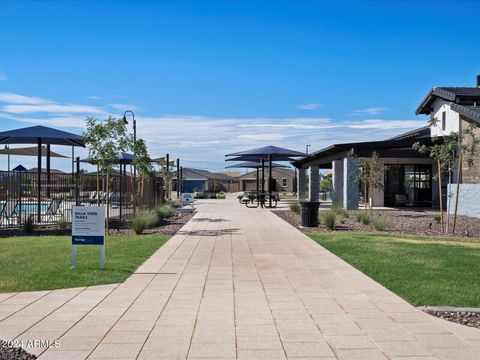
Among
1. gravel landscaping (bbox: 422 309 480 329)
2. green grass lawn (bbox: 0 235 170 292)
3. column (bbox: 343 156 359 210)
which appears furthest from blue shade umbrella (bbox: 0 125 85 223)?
column (bbox: 343 156 359 210)

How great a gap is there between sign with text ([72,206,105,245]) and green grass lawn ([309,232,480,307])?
458 cm

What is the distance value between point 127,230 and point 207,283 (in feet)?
29.3

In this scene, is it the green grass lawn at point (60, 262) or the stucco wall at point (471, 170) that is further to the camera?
the stucco wall at point (471, 170)

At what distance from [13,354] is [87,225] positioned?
4388mm

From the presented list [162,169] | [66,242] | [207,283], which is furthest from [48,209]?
[162,169]

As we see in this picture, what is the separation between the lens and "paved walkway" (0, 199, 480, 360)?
16.2 ft

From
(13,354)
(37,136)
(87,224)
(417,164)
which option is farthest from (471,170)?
(13,354)

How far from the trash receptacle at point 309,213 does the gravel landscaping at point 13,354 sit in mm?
13491

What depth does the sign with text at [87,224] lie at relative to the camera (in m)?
9.01

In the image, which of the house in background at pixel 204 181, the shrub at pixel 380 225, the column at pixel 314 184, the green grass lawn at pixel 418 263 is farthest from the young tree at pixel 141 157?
the house in background at pixel 204 181

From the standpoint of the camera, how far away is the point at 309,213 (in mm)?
17828

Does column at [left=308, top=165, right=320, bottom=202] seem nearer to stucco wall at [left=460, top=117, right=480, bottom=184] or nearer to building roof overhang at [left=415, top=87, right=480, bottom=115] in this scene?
building roof overhang at [left=415, top=87, right=480, bottom=115]

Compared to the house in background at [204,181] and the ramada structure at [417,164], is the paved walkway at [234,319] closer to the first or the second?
the ramada structure at [417,164]

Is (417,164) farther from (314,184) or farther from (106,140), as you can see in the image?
(106,140)
